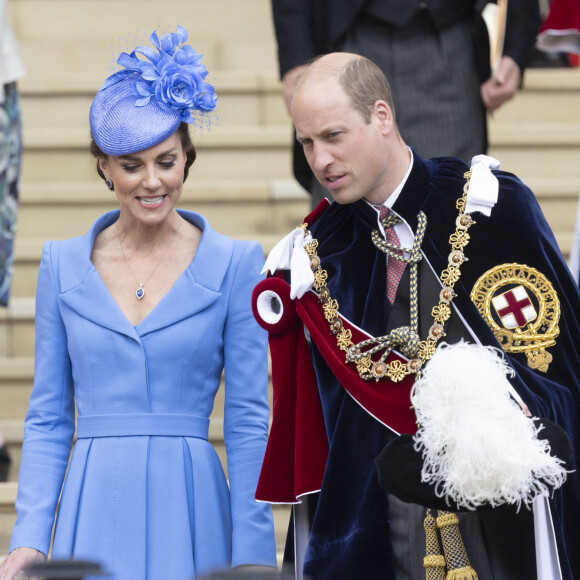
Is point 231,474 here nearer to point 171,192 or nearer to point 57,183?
point 171,192

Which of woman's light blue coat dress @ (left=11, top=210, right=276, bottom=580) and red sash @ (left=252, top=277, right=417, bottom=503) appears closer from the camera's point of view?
red sash @ (left=252, top=277, right=417, bottom=503)

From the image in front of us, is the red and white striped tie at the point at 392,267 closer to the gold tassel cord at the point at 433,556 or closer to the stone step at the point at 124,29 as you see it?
the gold tassel cord at the point at 433,556

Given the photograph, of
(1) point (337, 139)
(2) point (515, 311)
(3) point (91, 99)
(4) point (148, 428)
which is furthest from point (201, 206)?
(2) point (515, 311)

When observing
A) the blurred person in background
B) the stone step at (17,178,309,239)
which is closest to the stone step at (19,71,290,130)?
the stone step at (17,178,309,239)

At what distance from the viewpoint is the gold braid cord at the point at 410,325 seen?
288cm

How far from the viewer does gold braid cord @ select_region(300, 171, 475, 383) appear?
9.43ft

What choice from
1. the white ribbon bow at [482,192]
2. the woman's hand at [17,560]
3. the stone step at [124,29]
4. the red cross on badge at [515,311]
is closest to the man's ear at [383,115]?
the white ribbon bow at [482,192]

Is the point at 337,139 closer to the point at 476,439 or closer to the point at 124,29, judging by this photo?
the point at 476,439

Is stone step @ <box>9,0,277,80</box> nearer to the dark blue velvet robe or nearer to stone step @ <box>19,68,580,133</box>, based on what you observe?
stone step @ <box>19,68,580,133</box>

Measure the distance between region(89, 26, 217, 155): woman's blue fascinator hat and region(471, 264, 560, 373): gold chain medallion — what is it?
931 mm

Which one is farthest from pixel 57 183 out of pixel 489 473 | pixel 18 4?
pixel 489 473

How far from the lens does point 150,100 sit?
329 centimetres

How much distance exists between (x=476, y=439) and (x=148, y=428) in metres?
0.99

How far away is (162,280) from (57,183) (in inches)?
134
